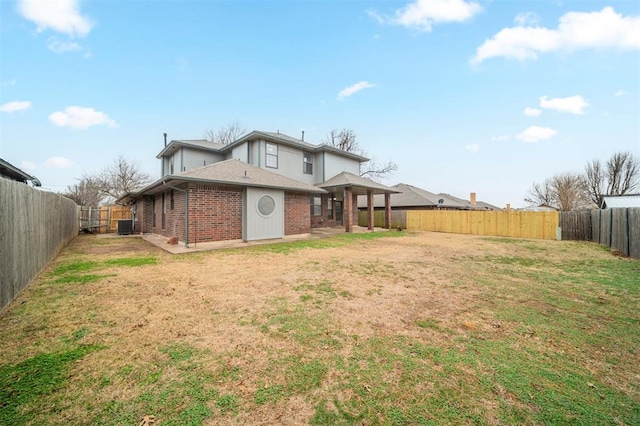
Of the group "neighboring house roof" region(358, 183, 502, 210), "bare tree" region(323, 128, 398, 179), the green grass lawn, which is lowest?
the green grass lawn

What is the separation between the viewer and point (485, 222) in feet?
55.8

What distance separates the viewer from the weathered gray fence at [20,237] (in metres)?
3.73

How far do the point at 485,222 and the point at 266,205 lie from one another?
14.7m

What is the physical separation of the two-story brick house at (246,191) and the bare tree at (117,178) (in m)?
12.3

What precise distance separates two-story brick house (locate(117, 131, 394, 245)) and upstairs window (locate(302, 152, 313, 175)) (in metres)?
0.07

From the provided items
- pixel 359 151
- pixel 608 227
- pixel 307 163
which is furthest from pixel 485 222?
pixel 359 151

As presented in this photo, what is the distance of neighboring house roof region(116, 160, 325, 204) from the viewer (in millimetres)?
9828

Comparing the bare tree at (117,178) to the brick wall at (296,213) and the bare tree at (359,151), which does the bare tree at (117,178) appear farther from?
the brick wall at (296,213)

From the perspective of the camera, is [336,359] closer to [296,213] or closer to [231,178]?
Answer: [231,178]

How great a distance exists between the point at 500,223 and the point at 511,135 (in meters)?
8.48

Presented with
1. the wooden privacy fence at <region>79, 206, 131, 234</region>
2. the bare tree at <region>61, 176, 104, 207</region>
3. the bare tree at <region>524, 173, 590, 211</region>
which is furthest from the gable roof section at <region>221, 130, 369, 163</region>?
the bare tree at <region>524, 173, 590, 211</region>

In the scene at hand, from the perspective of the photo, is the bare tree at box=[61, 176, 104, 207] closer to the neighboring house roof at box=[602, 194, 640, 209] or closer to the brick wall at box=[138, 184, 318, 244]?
the brick wall at box=[138, 184, 318, 244]

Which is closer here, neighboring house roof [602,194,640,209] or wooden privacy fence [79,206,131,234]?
neighboring house roof [602,194,640,209]

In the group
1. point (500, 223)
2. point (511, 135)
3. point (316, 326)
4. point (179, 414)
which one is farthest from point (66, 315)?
point (511, 135)
